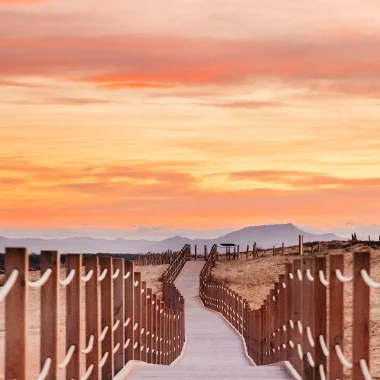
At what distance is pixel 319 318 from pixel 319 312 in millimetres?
60

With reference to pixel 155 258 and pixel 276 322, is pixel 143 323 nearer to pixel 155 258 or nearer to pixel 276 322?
pixel 276 322

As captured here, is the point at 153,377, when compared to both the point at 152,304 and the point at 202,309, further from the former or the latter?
the point at 202,309

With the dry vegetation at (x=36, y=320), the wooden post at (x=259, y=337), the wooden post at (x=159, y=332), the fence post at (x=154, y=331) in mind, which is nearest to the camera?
the fence post at (x=154, y=331)

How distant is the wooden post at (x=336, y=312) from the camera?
8.34 metres

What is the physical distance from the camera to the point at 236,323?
27.4 metres

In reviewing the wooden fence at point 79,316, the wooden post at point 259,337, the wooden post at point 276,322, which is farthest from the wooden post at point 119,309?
the wooden post at point 259,337

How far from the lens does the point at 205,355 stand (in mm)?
20656

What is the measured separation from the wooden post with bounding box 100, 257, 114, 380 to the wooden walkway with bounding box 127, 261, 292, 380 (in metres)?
0.30

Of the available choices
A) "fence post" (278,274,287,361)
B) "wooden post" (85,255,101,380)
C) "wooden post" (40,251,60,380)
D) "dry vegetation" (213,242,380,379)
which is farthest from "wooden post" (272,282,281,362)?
"dry vegetation" (213,242,380,379)

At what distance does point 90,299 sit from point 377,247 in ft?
183

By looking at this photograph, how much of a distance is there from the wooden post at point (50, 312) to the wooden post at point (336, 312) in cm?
273

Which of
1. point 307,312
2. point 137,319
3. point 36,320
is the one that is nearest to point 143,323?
point 137,319

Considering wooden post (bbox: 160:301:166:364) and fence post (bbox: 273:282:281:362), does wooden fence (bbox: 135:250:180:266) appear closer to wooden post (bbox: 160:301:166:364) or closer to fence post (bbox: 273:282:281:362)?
wooden post (bbox: 160:301:166:364)

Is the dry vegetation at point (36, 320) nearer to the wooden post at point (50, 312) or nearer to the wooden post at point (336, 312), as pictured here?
the wooden post at point (336, 312)
